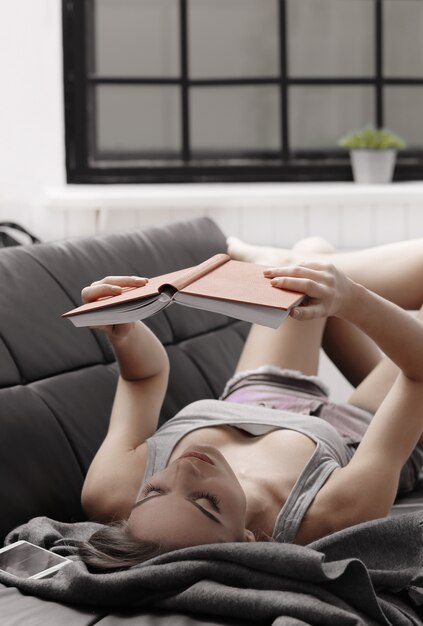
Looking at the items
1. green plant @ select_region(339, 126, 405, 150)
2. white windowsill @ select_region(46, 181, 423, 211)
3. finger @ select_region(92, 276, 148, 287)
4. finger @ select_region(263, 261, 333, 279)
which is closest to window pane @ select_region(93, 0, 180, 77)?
white windowsill @ select_region(46, 181, 423, 211)

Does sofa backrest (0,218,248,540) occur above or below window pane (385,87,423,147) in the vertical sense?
below

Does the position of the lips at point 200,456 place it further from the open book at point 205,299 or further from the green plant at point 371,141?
the green plant at point 371,141

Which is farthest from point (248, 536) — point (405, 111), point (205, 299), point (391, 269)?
point (405, 111)

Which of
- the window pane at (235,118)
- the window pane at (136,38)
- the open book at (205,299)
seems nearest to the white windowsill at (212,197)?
the window pane at (235,118)

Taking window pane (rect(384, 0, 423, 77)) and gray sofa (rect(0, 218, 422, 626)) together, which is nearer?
gray sofa (rect(0, 218, 422, 626))

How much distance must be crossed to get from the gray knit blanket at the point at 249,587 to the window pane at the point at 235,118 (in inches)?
88.7

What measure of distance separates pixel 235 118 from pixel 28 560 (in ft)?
7.36

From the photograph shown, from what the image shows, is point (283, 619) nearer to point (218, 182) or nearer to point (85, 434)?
point (85, 434)

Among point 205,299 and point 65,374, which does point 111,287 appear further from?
point 65,374

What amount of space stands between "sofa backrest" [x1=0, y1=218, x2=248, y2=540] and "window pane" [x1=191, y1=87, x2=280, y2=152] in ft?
3.82

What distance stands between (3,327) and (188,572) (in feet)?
2.18

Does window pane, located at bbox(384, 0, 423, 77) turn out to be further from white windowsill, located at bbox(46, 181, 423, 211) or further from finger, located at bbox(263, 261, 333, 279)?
finger, located at bbox(263, 261, 333, 279)

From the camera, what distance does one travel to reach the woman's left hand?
1.31m

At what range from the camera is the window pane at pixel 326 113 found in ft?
11.1
